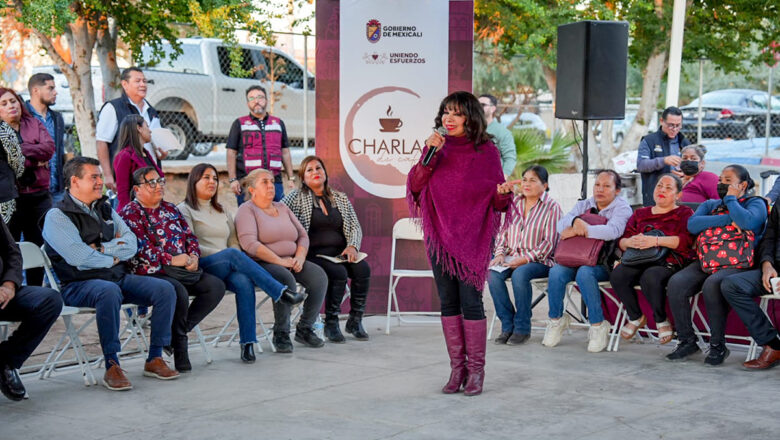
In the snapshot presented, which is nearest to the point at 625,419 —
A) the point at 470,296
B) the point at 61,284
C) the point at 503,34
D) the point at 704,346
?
the point at 470,296

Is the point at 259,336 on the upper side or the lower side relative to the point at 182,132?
lower

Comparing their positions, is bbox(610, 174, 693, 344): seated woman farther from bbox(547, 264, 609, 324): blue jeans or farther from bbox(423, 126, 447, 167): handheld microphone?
bbox(423, 126, 447, 167): handheld microphone

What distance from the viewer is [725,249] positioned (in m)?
5.88

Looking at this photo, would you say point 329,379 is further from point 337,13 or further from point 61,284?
point 337,13

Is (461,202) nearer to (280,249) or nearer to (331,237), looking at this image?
(280,249)

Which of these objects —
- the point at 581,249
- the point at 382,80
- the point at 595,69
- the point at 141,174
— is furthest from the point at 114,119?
the point at 595,69

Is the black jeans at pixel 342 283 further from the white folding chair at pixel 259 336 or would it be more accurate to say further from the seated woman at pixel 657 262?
the seated woman at pixel 657 262

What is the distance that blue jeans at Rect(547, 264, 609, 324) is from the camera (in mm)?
6390

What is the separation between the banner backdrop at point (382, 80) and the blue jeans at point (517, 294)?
1.12 m

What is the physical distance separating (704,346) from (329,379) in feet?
8.38

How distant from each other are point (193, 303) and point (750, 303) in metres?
3.26

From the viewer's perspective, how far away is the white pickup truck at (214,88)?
1185cm

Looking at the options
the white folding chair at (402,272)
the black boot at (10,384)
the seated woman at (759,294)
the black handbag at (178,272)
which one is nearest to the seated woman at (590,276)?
the seated woman at (759,294)

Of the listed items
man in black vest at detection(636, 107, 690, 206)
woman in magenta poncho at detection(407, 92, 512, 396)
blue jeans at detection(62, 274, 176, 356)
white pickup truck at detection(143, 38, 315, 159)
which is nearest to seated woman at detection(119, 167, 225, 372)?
blue jeans at detection(62, 274, 176, 356)
